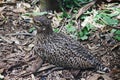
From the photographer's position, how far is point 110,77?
4.49 m

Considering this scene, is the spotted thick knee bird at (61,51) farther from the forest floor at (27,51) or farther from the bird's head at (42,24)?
the forest floor at (27,51)

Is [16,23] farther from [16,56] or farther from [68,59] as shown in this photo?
[68,59]

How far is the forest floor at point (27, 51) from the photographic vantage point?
4602 millimetres

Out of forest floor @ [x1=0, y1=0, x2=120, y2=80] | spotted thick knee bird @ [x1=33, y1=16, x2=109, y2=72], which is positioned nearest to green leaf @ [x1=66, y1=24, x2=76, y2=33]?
forest floor @ [x1=0, y1=0, x2=120, y2=80]

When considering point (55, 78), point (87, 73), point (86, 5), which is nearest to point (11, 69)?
point (55, 78)

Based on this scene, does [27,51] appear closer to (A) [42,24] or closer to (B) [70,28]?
(A) [42,24]

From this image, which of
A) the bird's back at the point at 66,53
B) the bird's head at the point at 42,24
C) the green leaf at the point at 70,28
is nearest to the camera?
the bird's back at the point at 66,53

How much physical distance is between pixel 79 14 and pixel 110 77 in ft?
4.65

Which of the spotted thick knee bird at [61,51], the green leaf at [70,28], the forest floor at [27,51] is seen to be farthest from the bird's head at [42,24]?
the green leaf at [70,28]

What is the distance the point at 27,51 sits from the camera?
16.6 ft

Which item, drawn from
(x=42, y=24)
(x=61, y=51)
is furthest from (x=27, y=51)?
(x=61, y=51)

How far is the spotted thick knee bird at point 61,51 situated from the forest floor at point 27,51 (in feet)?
0.37

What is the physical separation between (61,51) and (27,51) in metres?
0.67

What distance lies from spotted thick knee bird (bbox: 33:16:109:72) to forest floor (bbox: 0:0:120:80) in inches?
4.5
